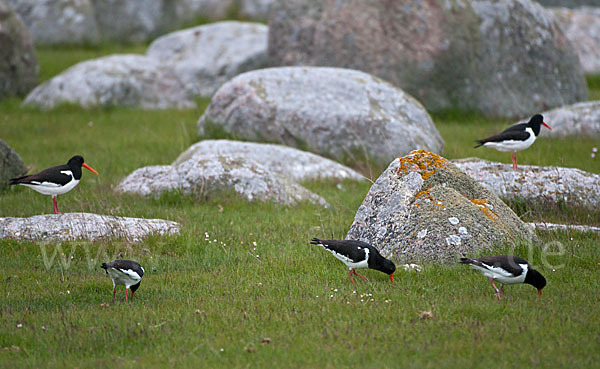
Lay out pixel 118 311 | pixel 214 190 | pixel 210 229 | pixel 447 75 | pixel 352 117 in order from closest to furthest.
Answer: pixel 118 311
pixel 210 229
pixel 214 190
pixel 352 117
pixel 447 75

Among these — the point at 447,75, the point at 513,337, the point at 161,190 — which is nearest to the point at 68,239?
the point at 161,190

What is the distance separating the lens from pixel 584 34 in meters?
25.6

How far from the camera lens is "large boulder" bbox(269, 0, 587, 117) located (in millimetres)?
17109

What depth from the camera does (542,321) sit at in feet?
19.2

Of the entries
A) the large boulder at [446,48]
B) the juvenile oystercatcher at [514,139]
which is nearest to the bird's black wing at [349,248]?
the juvenile oystercatcher at [514,139]

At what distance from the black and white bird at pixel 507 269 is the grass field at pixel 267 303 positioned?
21cm

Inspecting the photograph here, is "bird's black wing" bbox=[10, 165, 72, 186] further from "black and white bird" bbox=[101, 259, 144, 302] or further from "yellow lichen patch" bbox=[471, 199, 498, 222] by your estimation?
"yellow lichen patch" bbox=[471, 199, 498, 222]

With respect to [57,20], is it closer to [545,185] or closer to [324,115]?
[324,115]

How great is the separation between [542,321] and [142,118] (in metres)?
14.0

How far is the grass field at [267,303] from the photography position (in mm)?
5340

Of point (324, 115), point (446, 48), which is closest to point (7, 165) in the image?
point (324, 115)

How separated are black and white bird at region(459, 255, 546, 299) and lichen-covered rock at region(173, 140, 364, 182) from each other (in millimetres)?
5803

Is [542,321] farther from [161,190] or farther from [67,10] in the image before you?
[67,10]

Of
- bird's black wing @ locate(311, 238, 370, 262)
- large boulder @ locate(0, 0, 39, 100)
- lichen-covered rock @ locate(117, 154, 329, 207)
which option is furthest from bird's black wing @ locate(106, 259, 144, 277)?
large boulder @ locate(0, 0, 39, 100)
